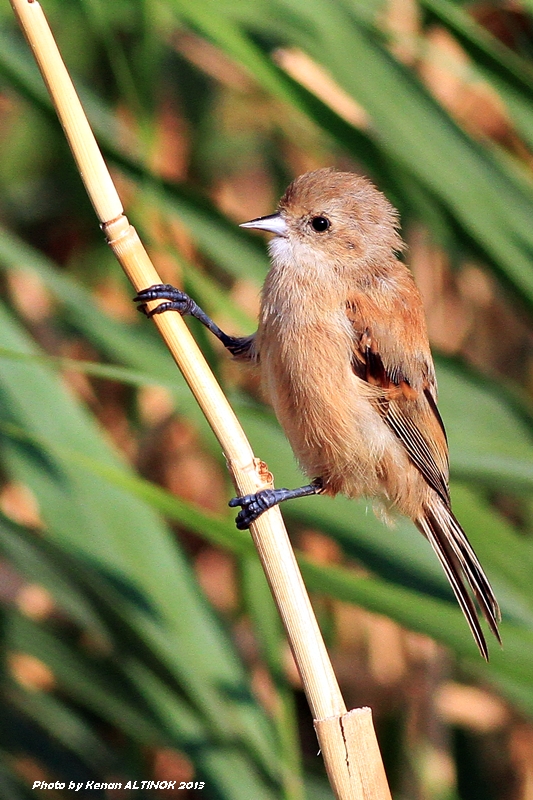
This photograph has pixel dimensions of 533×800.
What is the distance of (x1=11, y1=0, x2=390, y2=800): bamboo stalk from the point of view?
59.7 inches

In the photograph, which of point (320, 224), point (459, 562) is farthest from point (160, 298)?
point (459, 562)

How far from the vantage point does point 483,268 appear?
2514 millimetres

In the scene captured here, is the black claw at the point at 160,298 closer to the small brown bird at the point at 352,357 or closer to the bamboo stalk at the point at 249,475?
the bamboo stalk at the point at 249,475

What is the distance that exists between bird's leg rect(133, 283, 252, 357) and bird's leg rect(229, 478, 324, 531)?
0.39 m

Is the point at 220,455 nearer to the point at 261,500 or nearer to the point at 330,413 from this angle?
the point at 330,413

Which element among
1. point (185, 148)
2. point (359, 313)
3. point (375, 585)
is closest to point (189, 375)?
point (375, 585)

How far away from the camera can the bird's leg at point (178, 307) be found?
1.81m

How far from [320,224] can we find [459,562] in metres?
0.91

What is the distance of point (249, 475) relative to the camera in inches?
66.9

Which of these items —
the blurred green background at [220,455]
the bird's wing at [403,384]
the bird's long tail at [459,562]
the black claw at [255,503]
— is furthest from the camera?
the bird's wing at [403,384]

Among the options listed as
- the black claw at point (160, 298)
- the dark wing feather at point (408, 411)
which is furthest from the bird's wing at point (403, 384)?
the black claw at point (160, 298)

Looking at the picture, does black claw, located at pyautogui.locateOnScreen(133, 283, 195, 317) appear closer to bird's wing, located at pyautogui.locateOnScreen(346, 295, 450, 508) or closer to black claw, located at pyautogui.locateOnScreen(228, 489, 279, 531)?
black claw, located at pyautogui.locateOnScreen(228, 489, 279, 531)

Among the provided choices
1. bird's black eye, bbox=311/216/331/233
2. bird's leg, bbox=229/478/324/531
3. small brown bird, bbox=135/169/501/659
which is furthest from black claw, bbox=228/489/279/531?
bird's black eye, bbox=311/216/331/233

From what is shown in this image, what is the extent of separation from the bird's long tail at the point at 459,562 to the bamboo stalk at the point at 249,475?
49 centimetres
